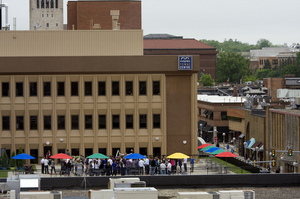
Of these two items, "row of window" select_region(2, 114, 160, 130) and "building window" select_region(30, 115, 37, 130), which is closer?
"row of window" select_region(2, 114, 160, 130)

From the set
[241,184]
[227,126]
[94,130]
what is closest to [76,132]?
[94,130]

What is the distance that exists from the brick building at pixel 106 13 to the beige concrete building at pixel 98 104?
1409cm

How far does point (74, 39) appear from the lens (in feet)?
224

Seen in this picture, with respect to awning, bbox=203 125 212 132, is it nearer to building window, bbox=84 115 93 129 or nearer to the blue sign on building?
the blue sign on building

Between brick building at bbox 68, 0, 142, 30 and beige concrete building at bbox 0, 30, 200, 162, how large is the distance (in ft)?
46.2

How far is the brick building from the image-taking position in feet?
260

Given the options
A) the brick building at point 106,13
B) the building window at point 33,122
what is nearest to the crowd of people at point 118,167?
the building window at point 33,122

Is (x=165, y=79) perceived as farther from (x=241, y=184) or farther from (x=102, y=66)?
(x=241, y=184)

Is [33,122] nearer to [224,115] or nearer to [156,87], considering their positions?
[156,87]

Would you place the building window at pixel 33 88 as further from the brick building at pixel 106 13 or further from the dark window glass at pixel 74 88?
the brick building at pixel 106 13

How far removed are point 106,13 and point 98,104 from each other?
1670cm

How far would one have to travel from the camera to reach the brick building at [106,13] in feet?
260

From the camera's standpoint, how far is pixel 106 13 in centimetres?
7962

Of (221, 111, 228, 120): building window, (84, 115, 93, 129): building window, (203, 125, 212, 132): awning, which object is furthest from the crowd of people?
(203, 125, 212, 132): awning
